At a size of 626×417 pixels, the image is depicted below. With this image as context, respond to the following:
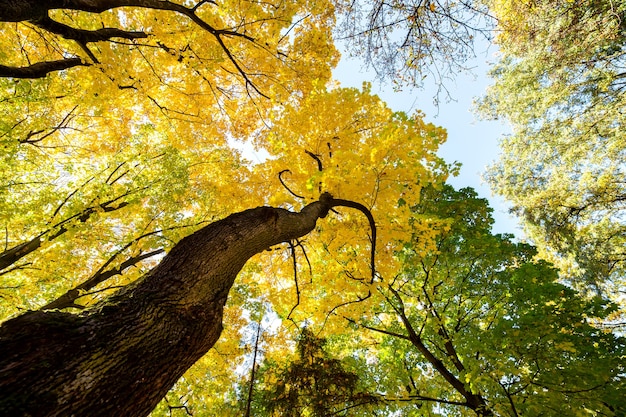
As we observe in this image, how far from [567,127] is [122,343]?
35.8 ft

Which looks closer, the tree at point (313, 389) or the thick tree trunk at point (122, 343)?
the thick tree trunk at point (122, 343)

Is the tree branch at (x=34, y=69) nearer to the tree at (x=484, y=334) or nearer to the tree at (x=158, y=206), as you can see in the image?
the tree at (x=158, y=206)

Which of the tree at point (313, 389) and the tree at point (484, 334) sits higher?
the tree at point (484, 334)

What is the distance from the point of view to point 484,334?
18.2 ft

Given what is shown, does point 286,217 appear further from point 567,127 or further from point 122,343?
point 567,127

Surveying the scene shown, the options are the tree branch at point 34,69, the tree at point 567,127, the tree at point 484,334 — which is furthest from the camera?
the tree at point 567,127

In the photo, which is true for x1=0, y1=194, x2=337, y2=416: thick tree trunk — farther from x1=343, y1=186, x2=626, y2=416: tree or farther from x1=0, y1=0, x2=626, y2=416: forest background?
x1=343, y1=186, x2=626, y2=416: tree

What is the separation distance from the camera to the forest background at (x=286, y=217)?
192 cm

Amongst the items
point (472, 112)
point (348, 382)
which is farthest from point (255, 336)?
point (472, 112)

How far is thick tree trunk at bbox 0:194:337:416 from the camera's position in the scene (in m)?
1.11

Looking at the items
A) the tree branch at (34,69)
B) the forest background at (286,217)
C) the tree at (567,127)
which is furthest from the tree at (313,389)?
the tree at (567,127)

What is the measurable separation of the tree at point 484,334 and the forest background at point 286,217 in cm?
5

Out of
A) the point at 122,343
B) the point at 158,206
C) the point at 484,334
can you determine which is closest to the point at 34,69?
the point at 158,206

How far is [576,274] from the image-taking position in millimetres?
11312
